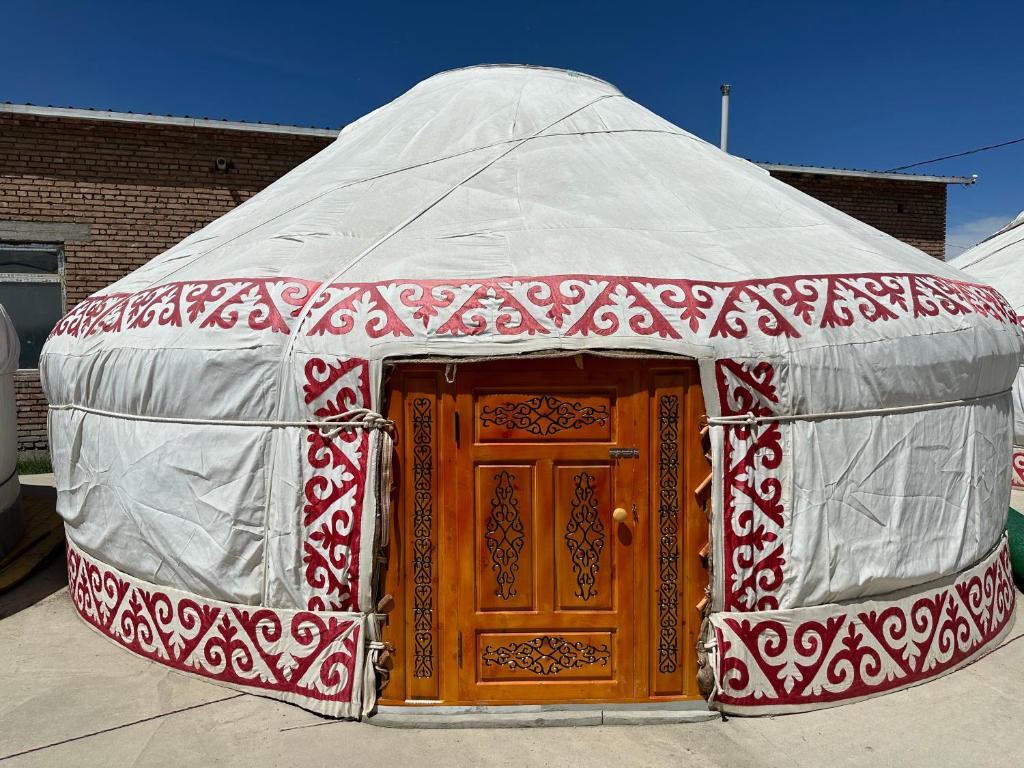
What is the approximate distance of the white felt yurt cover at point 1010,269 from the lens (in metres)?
6.02

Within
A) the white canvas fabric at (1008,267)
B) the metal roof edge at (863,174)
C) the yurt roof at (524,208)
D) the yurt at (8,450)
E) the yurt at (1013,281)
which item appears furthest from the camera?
the metal roof edge at (863,174)

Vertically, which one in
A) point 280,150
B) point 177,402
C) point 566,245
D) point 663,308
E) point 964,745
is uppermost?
point 280,150

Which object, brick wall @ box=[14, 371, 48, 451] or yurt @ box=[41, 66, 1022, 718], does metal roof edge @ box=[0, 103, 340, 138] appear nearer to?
brick wall @ box=[14, 371, 48, 451]

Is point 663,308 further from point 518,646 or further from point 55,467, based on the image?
point 55,467

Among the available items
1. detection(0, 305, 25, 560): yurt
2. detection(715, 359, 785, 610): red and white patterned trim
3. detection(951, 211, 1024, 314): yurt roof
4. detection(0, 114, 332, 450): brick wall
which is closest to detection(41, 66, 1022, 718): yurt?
detection(715, 359, 785, 610): red and white patterned trim

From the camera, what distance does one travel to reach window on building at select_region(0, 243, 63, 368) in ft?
22.9

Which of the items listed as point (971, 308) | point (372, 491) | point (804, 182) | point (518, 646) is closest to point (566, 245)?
point (372, 491)

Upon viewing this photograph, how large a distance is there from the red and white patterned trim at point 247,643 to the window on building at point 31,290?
507 cm

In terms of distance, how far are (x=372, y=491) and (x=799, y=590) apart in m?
1.64

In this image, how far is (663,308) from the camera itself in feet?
8.47

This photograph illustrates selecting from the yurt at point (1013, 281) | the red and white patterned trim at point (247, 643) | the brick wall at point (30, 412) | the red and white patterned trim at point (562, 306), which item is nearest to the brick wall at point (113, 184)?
the brick wall at point (30, 412)

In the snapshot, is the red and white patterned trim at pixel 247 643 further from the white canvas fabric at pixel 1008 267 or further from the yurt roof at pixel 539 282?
the white canvas fabric at pixel 1008 267

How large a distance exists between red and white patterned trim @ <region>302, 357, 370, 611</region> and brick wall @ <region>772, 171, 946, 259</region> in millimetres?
8406

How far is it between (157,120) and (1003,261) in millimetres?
8922
